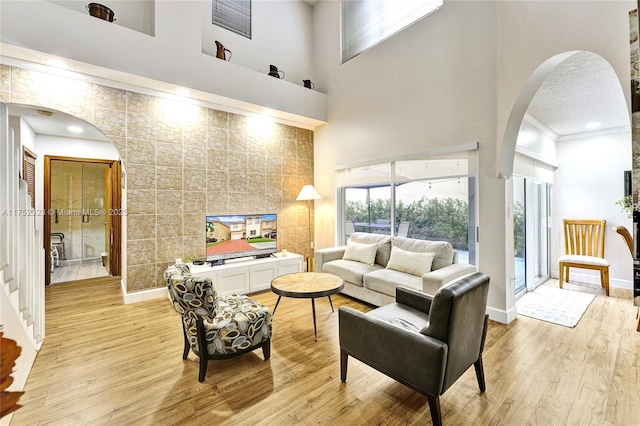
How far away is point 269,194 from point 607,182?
5628 mm

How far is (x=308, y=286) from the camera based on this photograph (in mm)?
2928

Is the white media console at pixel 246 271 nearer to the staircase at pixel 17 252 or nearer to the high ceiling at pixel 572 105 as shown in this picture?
the staircase at pixel 17 252

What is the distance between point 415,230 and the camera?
4.11 metres

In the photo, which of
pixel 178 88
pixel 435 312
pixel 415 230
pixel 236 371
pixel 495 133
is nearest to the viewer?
pixel 435 312

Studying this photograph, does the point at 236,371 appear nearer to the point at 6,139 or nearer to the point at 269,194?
the point at 6,139

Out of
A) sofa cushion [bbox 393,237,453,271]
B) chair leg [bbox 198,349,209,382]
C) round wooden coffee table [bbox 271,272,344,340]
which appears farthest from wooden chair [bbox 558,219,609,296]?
chair leg [bbox 198,349,209,382]

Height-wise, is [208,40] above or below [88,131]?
above

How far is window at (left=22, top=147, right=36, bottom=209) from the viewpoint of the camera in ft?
13.3

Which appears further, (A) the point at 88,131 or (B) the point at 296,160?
(B) the point at 296,160

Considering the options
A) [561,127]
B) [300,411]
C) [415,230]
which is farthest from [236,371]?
[561,127]

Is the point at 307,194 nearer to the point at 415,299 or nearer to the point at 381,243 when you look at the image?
the point at 381,243

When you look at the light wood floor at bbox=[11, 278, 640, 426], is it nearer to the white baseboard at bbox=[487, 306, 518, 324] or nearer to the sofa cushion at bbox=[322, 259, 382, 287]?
the white baseboard at bbox=[487, 306, 518, 324]

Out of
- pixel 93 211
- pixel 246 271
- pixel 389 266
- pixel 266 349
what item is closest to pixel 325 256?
pixel 389 266

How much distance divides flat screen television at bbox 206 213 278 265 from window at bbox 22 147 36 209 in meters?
2.55
